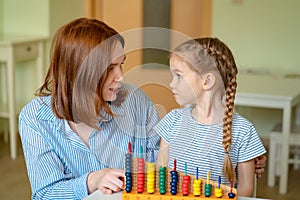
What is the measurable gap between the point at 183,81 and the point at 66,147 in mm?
362

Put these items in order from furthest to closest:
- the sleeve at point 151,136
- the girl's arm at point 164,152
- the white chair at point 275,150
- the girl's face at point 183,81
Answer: the white chair at point 275,150 < the sleeve at point 151,136 < the girl's arm at point 164,152 < the girl's face at point 183,81

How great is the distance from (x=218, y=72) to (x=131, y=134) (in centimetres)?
34

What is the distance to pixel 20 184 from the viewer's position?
3299 mm

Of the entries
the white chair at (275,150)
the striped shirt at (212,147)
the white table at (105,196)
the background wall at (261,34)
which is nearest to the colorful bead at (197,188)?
the white table at (105,196)

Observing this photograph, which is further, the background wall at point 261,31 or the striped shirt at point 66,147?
the background wall at point 261,31

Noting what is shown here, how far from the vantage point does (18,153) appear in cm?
392

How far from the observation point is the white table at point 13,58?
11.9ft

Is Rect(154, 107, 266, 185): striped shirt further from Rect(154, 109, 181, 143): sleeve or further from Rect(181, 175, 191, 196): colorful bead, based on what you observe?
Rect(181, 175, 191, 196): colorful bead

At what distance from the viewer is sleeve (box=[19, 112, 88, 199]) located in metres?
1.44

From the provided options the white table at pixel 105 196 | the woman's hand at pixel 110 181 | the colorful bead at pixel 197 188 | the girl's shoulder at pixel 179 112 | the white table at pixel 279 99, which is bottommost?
the white table at pixel 279 99

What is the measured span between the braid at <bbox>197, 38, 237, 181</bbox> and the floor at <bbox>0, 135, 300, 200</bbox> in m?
1.83

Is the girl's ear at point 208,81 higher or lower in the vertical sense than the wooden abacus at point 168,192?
higher

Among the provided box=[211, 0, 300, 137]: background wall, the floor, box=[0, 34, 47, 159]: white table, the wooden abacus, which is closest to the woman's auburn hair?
→ the wooden abacus

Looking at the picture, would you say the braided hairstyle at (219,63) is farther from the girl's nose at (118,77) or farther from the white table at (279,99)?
the white table at (279,99)
